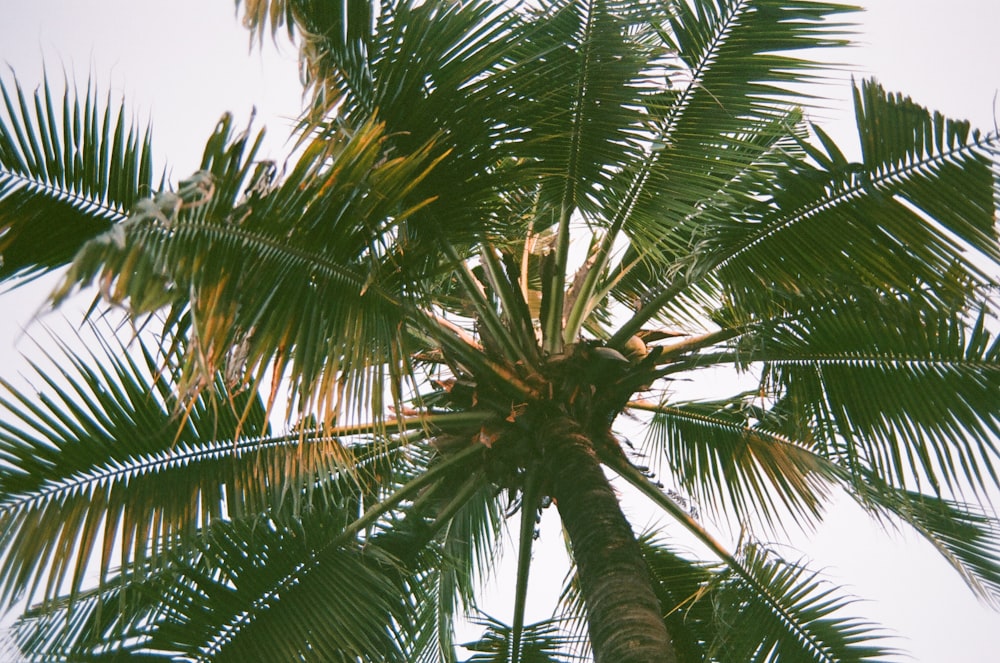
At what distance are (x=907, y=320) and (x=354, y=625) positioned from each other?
261 cm

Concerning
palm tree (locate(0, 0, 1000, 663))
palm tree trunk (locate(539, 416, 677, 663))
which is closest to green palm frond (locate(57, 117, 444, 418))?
palm tree (locate(0, 0, 1000, 663))

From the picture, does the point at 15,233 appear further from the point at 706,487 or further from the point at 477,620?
the point at 706,487

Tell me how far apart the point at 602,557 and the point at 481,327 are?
124 centimetres

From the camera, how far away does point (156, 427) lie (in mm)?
3924

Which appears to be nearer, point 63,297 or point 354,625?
point 63,297

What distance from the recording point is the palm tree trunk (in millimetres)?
3484

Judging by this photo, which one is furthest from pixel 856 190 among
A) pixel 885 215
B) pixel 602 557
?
pixel 602 557

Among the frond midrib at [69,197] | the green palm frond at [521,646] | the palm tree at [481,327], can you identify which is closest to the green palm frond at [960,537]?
the palm tree at [481,327]

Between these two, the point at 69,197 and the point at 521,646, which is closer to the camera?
the point at 69,197

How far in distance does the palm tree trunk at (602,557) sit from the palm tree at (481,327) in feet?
0.05

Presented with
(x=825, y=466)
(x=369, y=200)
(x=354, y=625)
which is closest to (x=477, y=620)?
(x=354, y=625)

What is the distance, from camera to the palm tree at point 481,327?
3.31 m

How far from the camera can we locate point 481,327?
14.8ft

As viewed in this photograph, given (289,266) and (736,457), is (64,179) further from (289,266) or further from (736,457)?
(736,457)
